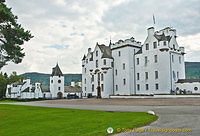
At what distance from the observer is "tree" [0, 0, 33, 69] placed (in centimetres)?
1919

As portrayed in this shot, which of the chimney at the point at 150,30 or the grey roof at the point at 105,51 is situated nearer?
the chimney at the point at 150,30

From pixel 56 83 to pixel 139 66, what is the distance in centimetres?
3611

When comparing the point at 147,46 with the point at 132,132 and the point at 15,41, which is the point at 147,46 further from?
the point at 132,132

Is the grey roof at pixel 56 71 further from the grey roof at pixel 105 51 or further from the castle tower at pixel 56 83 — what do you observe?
the grey roof at pixel 105 51

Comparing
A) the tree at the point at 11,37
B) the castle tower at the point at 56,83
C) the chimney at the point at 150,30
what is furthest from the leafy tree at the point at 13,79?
the tree at the point at 11,37

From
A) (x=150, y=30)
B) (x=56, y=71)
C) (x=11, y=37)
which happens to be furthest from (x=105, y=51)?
(x=11, y=37)

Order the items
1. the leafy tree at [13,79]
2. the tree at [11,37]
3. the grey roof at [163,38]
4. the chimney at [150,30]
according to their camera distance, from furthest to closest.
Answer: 1. the leafy tree at [13,79]
2. the chimney at [150,30]
3. the grey roof at [163,38]
4. the tree at [11,37]

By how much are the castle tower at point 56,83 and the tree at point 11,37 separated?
54.9 m

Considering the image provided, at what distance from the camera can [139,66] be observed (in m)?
50.7

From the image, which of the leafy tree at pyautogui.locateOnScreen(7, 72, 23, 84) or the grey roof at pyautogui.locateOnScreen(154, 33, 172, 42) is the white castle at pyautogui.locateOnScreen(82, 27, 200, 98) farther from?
the leafy tree at pyautogui.locateOnScreen(7, 72, 23, 84)

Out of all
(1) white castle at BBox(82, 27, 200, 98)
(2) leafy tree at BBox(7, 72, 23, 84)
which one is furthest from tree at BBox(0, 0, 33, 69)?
(2) leafy tree at BBox(7, 72, 23, 84)

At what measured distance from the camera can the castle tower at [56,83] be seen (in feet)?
247

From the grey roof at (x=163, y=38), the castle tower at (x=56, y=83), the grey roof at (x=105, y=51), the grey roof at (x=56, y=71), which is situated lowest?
the castle tower at (x=56, y=83)

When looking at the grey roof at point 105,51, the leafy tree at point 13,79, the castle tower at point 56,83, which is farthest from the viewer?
the leafy tree at point 13,79
